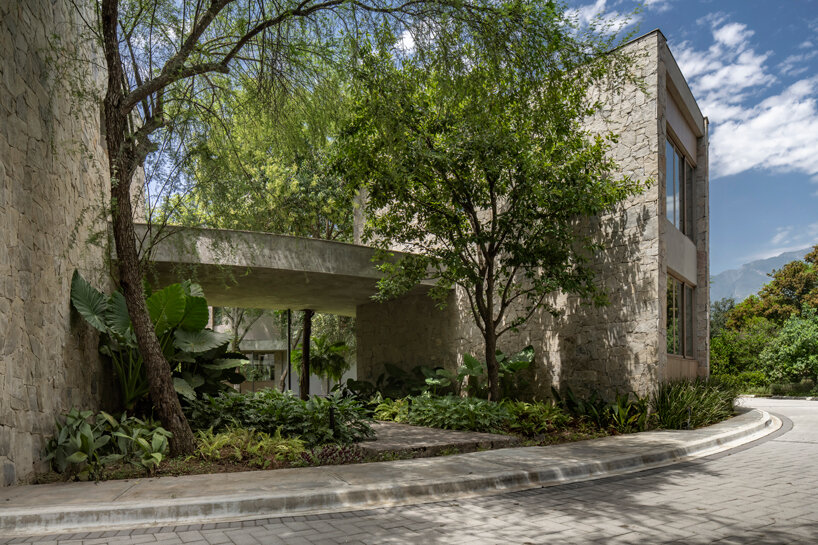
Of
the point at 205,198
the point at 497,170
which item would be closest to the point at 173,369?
the point at 205,198

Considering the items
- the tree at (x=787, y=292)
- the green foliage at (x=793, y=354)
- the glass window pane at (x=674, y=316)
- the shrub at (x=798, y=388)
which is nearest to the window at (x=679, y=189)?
the glass window pane at (x=674, y=316)

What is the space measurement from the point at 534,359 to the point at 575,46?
6.90 metres

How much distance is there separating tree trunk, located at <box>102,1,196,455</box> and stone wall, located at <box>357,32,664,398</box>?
7.48m

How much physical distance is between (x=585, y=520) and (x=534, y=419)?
564 centimetres

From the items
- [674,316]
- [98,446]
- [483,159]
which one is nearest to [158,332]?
[98,446]

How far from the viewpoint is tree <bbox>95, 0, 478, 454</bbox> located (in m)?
7.08

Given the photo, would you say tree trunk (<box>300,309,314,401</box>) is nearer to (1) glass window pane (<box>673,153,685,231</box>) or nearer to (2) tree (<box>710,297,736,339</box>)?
(1) glass window pane (<box>673,153,685,231</box>)

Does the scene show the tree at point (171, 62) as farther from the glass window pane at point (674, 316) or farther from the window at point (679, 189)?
the glass window pane at point (674, 316)

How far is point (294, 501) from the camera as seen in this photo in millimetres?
5242

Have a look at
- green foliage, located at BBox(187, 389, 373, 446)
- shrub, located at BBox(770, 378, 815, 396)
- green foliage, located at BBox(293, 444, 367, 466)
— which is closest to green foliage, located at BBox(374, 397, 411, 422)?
green foliage, located at BBox(187, 389, 373, 446)

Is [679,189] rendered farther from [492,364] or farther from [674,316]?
[492,364]

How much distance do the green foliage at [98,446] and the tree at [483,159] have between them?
4.82 metres

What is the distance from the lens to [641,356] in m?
10.8

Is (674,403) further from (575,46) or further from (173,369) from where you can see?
(173,369)
